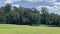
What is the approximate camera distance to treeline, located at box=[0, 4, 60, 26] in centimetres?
941

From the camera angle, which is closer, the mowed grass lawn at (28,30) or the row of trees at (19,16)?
the mowed grass lawn at (28,30)

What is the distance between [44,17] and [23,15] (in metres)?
1.97

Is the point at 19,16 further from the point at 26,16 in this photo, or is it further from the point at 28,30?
the point at 28,30

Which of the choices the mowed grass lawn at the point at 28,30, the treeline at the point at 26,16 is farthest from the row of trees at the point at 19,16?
the mowed grass lawn at the point at 28,30

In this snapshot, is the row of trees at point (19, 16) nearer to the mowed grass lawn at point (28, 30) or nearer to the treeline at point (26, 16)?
the treeline at point (26, 16)

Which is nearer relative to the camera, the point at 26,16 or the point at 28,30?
the point at 28,30

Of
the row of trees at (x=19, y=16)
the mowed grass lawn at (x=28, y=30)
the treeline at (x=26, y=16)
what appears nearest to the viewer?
the mowed grass lawn at (x=28, y=30)

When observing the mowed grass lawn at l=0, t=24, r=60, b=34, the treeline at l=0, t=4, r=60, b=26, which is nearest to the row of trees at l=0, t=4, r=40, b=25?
the treeline at l=0, t=4, r=60, b=26

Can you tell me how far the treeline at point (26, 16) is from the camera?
9414 mm

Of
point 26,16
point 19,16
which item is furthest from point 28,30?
point 19,16

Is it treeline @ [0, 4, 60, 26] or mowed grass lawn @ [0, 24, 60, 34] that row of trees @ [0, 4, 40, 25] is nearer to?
treeline @ [0, 4, 60, 26]

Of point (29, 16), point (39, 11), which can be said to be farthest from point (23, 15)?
point (39, 11)

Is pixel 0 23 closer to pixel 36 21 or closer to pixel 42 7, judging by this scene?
pixel 36 21

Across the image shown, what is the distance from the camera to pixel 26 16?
34.2ft
